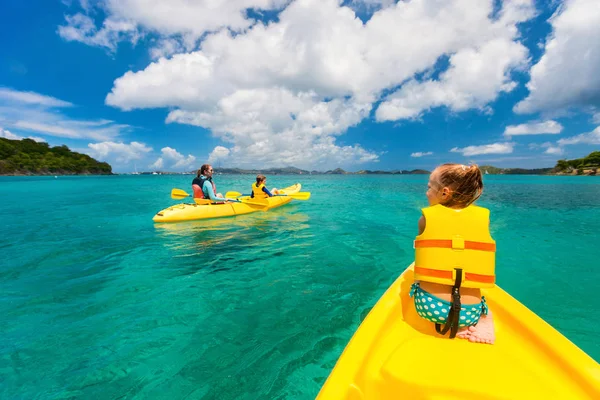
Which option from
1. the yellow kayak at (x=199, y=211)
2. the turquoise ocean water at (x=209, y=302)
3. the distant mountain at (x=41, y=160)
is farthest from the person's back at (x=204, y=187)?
the distant mountain at (x=41, y=160)

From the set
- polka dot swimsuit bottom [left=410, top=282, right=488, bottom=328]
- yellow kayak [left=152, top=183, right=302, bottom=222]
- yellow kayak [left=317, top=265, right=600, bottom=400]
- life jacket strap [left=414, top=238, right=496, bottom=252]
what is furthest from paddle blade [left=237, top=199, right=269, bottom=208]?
life jacket strap [left=414, top=238, right=496, bottom=252]

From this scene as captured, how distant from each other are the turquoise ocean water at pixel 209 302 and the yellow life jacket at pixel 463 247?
76.0 inches

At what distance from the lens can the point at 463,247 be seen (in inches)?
90.7

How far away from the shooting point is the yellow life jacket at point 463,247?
7.55 feet

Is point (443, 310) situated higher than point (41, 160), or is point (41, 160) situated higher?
point (41, 160)

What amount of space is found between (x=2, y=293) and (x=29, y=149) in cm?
16360

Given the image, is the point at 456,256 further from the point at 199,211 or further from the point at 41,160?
the point at 41,160

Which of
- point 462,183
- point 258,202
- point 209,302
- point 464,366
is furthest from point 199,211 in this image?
point 464,366

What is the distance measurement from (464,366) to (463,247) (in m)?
0.90

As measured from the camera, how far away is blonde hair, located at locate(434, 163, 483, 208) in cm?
234

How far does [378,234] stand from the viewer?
10328 mm

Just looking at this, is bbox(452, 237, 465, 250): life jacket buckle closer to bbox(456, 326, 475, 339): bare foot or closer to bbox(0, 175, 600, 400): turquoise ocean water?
bbox(456, 326, 475, 339): bare foot

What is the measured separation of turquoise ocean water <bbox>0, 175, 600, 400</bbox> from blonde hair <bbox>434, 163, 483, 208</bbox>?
8.05 ft

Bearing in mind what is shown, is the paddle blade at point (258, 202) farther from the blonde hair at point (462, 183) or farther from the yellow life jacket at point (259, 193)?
the blonde hair at point (462, 183)
